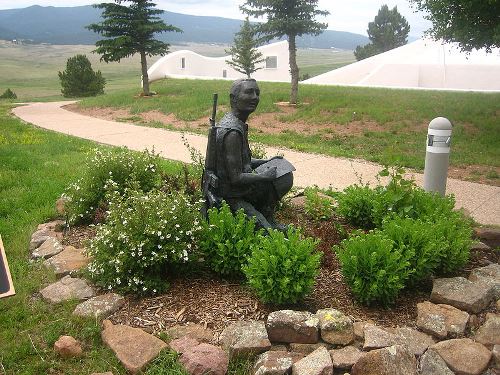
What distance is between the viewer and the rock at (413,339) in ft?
10.5

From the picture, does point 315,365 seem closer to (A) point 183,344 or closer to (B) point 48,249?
(A) point 183,344

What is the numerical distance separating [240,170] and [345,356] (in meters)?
1.71

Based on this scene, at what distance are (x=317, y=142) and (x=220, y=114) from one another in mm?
4143

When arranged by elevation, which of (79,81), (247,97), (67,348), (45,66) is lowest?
(67,348)

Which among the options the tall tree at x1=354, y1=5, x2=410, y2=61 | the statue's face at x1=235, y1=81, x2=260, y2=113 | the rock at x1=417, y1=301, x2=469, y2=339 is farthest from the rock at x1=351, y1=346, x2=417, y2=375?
the tall tree at x1=354, y1=5, x2=410, y2=61

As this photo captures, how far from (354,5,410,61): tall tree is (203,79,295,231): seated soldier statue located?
161 ft

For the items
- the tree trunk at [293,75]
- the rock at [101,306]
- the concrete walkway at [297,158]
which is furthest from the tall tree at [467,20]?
the rock at [101,306]

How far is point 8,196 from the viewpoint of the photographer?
6660 mm

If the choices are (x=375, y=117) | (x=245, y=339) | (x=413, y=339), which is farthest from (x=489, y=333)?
(x=375, y=117)

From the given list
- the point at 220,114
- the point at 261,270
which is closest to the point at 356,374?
the point at 261,270

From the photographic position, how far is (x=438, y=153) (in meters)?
5.80

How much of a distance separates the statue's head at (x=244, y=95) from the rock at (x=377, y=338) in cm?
197

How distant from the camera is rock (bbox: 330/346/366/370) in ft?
10.0

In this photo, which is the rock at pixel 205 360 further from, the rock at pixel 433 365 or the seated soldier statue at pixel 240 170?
the seated soldier statue at pixel 240 170
